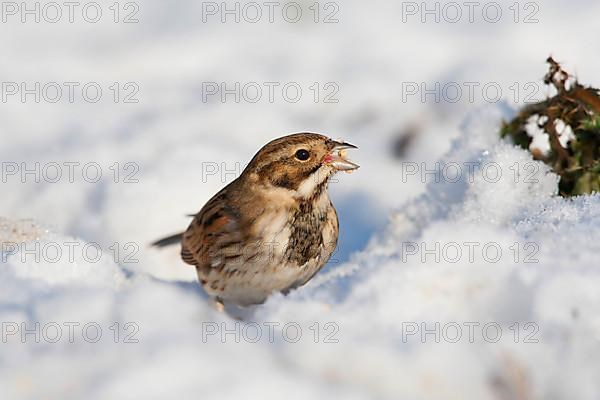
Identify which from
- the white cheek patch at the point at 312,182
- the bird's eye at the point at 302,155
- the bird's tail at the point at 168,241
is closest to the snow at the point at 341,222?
the bird's tail at the point at 168,241

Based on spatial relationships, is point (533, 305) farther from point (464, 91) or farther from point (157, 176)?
point (464, 91)
